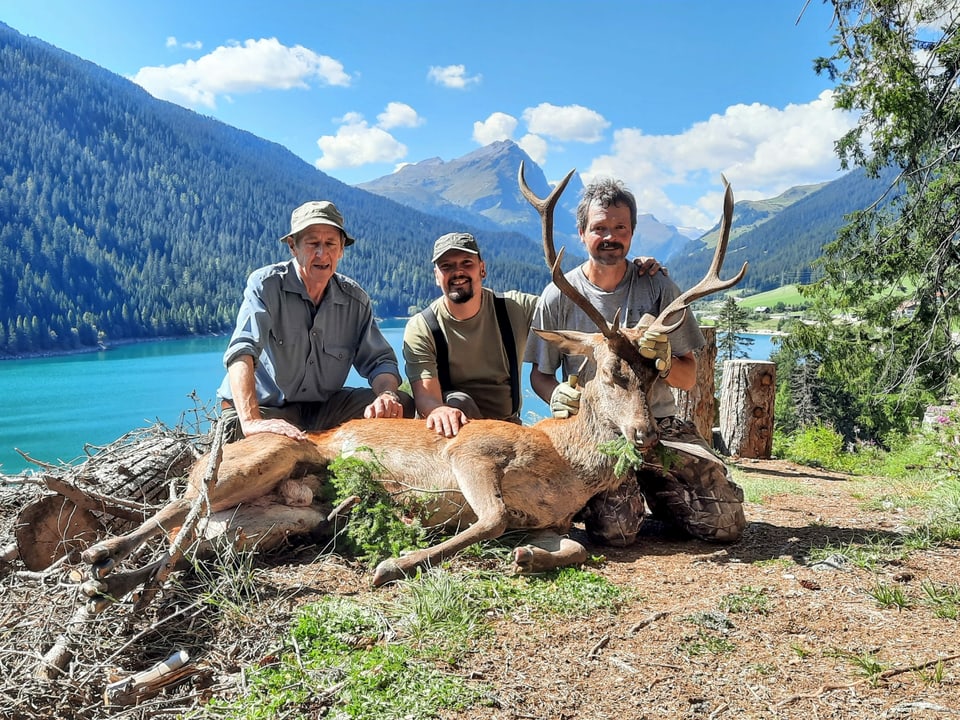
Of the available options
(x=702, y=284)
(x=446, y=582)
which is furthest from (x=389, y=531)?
(x=702, y=284)

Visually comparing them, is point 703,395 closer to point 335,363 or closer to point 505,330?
point 505,330

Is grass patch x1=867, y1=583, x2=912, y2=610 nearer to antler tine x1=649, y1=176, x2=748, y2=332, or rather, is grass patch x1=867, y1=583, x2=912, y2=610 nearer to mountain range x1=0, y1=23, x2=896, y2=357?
antler tine x1=649, y1=176, x2=748, y2=332

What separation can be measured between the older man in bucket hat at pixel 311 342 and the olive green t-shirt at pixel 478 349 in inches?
14.2

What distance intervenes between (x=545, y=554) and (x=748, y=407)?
8.15m

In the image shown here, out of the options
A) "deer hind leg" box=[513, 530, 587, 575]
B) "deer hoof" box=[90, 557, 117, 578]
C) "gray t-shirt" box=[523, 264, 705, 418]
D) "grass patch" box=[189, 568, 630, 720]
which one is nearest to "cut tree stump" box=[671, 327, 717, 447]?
"gray t-shirt" box=[523, 264, 705, 418]

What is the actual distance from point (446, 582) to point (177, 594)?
154cm

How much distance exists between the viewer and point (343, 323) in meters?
6.29

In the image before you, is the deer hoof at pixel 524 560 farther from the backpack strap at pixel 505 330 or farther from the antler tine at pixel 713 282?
the backpack strap at pixel 505 330

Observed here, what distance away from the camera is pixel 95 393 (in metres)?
58.7

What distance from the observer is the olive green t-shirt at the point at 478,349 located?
6.11 m

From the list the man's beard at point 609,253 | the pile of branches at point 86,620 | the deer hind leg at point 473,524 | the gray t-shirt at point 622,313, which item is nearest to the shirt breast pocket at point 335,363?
the pile of branches at point 86,620

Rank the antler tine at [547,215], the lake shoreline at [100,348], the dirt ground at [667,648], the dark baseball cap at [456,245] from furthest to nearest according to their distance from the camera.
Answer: the lake shoreline at [100,348], the dark baseball cap at [456,245], the antler tine at [547,215], the dirt ground at [667,648]

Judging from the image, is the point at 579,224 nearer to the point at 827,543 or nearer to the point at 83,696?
the point at 827,543

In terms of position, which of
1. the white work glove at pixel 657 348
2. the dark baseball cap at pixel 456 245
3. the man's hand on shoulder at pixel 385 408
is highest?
the dark baseball cap at pixel 456 245
